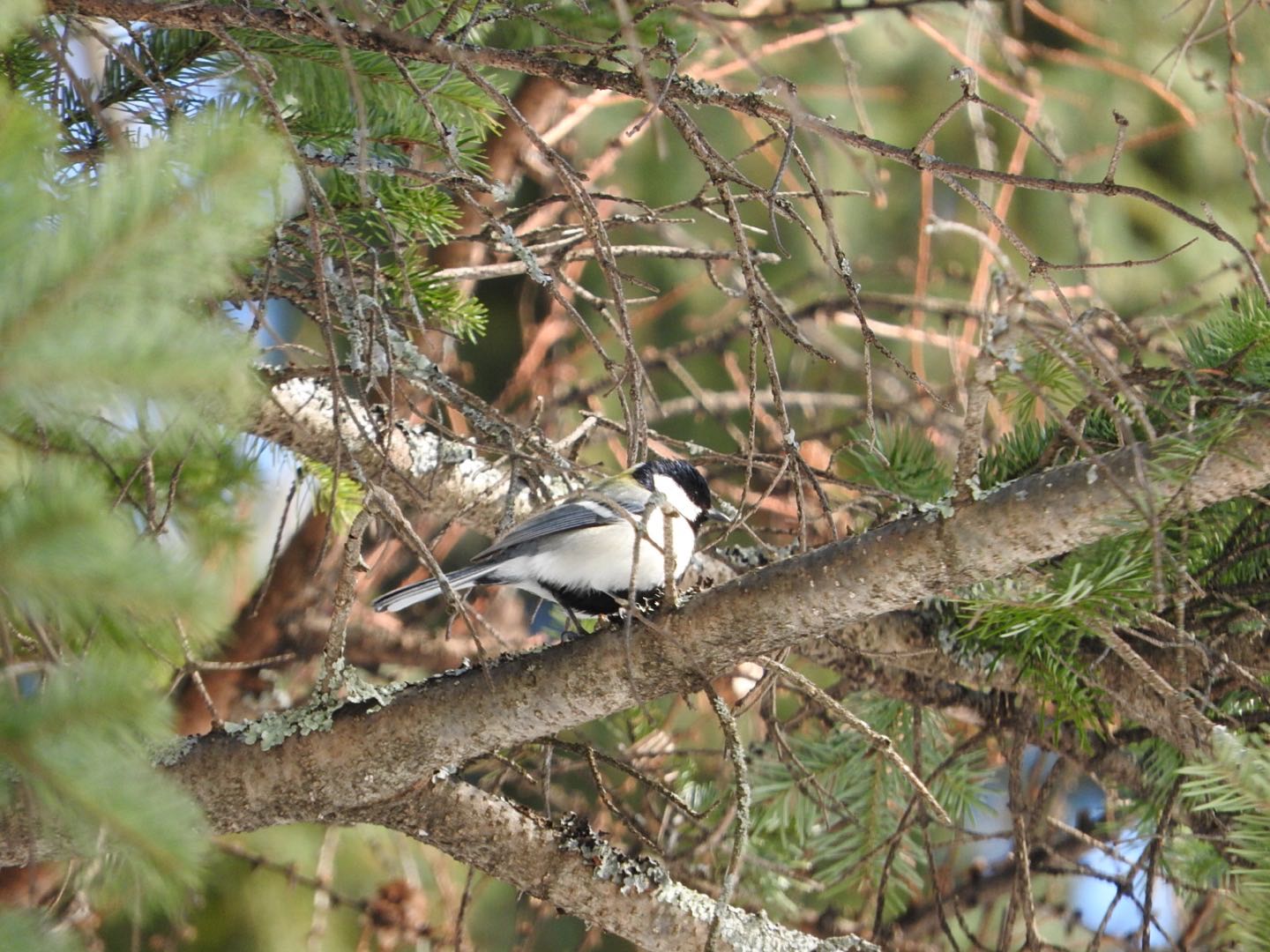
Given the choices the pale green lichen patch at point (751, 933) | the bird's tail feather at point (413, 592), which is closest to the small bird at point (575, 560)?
the bird's tail feather at point (413, 592)

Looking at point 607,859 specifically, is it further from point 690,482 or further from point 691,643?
point 690,482

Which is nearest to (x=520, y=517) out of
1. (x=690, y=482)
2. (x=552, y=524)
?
(x=552, y=524)

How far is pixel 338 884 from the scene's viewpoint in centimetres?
336

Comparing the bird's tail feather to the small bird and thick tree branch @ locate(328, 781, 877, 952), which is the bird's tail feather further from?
thick tree branch @ locate(328, 781, 877, 952)

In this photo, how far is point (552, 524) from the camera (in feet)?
7.30

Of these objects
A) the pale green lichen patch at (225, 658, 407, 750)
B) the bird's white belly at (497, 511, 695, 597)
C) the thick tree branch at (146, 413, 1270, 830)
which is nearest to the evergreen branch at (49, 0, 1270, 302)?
the thick tree branch at (146, 413, 1270, 830)

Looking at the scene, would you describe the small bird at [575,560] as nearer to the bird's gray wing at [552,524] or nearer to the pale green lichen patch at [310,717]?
the bird's gray wing at [552,524]

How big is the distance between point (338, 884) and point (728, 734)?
2.27m

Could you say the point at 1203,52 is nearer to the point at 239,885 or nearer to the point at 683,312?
the point at 683,312

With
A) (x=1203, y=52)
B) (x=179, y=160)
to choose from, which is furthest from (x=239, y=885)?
(x=1203, y=52)

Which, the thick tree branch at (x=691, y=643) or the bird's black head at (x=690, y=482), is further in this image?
the bird's black head at (x=690, y=482)

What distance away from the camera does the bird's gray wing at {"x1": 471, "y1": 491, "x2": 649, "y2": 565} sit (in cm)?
216

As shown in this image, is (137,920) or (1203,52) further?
(1203,52)

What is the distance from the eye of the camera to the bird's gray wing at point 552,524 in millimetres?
2164
